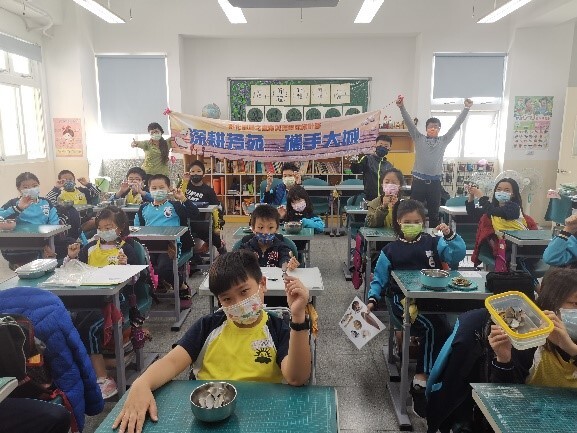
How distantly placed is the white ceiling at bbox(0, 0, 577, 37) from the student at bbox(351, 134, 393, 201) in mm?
3019

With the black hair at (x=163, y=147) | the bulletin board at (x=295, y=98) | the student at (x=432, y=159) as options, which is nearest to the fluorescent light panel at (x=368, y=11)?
the bulletin board at (x=295, y=98)

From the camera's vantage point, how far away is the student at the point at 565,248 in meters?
3.00

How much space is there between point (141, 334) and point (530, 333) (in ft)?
7.86

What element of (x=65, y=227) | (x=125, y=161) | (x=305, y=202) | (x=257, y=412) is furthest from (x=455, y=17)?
(x=257, y=412)

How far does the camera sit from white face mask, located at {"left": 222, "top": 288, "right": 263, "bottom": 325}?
62.2 inches

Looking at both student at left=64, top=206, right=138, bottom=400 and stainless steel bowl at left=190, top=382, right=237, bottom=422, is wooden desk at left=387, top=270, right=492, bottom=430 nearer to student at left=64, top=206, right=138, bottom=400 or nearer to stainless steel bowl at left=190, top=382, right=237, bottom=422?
stainless steel bowl at left=190, top=382, right=237, bottom=422

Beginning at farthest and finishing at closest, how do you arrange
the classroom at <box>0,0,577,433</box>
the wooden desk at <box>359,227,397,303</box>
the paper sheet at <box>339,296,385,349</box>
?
the wooden desk at <box>359,227,397,303</box>
the paper sheet at <box>339,296,385,349</box>
the classroom at <box>0,0,577,433</box>

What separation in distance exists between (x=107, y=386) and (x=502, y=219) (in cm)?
348

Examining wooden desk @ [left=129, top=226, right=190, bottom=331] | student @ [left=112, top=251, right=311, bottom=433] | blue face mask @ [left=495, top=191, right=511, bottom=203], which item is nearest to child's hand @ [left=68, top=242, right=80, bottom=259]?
wooden desk @ [left=129, top=226, right=190, bottom=331]

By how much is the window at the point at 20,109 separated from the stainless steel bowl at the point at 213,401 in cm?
650

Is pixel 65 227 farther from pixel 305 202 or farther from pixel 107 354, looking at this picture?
pixel 305 202

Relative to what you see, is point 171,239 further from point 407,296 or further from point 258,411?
point 258,411

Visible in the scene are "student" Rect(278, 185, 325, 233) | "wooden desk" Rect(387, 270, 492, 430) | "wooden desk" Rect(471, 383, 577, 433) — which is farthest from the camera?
"student" Rect(278, 185, 325, 233)

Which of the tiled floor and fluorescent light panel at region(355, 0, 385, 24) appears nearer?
the tiled floor
